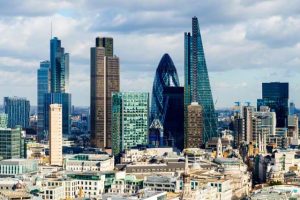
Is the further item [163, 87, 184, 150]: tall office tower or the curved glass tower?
the curved glass tower

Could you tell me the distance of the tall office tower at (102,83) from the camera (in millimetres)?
176250

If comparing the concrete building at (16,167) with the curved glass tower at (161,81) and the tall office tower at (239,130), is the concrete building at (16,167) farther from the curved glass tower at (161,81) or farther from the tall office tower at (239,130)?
the curved glass tower at (161,81)

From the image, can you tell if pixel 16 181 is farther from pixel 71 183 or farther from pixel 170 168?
pixel 170 168

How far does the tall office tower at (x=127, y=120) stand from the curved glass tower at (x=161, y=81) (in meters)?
23.4

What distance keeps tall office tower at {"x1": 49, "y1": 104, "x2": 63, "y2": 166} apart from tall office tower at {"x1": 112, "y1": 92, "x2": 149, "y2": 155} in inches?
1321

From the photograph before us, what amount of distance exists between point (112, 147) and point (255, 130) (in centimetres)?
3103

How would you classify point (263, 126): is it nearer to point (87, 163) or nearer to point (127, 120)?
point (127, 120)

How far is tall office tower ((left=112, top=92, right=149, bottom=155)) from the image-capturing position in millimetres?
156250

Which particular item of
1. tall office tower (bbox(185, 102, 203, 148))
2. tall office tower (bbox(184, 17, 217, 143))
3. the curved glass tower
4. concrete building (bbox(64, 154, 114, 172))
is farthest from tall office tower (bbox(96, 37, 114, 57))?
concrete building (bbox(64, 154, 114, 172))

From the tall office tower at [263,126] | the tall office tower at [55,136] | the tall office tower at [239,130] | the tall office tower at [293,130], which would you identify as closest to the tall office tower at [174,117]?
the tall office tower at [239,130]

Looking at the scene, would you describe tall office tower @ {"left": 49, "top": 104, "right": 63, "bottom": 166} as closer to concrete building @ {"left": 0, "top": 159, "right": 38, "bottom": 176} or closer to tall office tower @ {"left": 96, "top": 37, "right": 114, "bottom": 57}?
concrete building @ {"left": 0, "top": 159, "right": 38, "bottom": 176}

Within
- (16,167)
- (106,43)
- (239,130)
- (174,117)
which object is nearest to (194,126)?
(239,130)

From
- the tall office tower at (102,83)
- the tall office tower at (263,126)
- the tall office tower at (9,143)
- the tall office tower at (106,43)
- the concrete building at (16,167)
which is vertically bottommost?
the concrete building at (16,167)

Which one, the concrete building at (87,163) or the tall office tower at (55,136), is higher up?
the tall office tower at (55,136)
